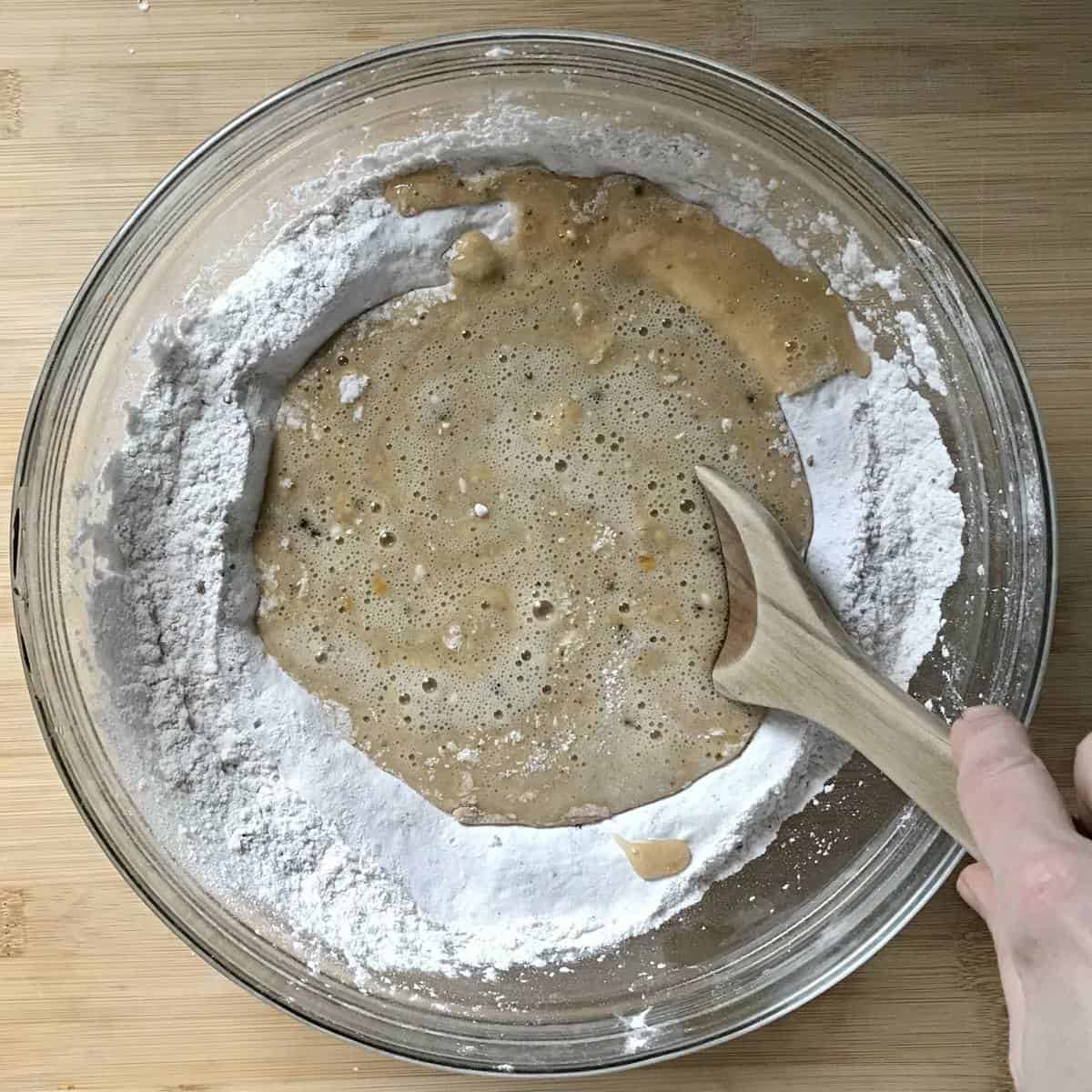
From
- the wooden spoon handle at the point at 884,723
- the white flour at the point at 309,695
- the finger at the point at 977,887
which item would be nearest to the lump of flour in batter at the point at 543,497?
the white flour at the point at 309,695

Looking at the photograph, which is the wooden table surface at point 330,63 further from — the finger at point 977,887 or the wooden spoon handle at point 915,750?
the wooden spoon handle at point 915,750

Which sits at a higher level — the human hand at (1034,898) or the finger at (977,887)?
the human hand at (1034,898)

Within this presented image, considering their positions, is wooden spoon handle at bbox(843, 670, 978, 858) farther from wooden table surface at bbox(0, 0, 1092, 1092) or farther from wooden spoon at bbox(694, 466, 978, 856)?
wooden table surface at bbox(0, 0, 1092, 1092)

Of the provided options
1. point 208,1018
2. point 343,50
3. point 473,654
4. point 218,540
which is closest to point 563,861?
point 473,654

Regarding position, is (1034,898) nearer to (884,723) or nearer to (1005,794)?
(1005,794)

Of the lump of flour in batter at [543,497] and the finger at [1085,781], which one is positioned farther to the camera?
the lump of flour in batter at [543,497]

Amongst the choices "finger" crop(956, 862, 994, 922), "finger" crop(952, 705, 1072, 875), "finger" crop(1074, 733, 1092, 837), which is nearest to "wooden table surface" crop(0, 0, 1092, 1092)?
"finger" crop(956, 862, 994, 922)

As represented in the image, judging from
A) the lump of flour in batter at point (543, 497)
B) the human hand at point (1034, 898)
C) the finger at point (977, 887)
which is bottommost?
the finger at point (977, 887)

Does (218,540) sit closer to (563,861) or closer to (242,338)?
(242,338)
